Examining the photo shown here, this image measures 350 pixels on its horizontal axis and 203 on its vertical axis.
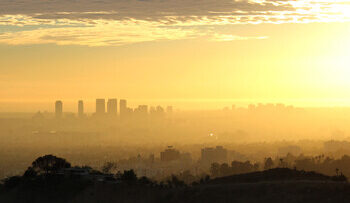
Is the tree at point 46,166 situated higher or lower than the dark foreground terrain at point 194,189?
higher

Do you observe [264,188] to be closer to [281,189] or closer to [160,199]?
[281,189]

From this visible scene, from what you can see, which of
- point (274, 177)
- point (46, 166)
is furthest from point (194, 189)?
point (46, 166)

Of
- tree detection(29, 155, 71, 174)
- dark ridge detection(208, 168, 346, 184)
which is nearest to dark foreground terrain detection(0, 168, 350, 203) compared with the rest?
dark ridge detection(208, 168, 346, 184)

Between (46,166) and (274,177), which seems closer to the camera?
(274,177)

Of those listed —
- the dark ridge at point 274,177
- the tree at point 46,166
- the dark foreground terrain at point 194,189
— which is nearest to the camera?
the dark foreground terrain at point 194,189

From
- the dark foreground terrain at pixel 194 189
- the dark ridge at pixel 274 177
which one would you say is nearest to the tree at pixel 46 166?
the dark foreground terrain at pixel 194 189

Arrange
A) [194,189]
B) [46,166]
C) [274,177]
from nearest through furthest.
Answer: [194,189] < [274,177] < [46,166]

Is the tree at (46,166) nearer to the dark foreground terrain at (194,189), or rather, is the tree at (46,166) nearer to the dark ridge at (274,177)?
the dark foreground terrain at (194,189)

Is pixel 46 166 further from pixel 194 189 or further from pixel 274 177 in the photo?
pixel 274 177

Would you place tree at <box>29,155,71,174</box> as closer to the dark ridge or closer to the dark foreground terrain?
the dark foreground terrain

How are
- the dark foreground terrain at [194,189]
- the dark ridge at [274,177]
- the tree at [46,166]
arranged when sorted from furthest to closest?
the tree at [46,166]
the dark ridge at [274,177]
the dark foreground terrain at [194,189]
